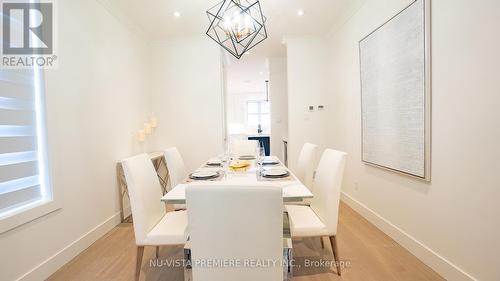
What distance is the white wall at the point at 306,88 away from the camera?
4.32 meters

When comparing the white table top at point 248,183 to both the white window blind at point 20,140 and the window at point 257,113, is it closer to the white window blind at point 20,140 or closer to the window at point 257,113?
the white window blind at point 20,140

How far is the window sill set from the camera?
165cm

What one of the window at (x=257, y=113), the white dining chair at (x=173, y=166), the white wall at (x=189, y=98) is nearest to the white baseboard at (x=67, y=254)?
the white dining chair at (x=173, y=166)

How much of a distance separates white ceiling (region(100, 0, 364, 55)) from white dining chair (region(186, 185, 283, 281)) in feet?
9.27

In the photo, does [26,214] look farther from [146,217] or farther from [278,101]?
[278,101]

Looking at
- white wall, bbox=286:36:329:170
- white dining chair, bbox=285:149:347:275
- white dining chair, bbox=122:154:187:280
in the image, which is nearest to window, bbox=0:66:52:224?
white dining chair, bbox=122:154:187:280

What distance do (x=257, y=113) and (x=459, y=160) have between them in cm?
903

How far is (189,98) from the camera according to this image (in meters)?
4.34

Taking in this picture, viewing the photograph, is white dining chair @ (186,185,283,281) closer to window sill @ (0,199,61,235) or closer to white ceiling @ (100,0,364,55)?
window sill @ (0,199,61,235)

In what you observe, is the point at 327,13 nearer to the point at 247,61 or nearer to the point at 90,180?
the point at 247,61

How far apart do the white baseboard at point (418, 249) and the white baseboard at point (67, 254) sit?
299cm

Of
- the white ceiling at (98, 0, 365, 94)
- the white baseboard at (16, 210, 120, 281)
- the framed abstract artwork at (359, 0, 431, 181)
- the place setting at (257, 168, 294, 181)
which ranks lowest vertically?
the white baseboard at (16, 210, 120, 281)

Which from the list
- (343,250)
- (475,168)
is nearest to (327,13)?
(475,168)

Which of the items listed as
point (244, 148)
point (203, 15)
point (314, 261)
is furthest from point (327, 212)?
point (203, 15)
